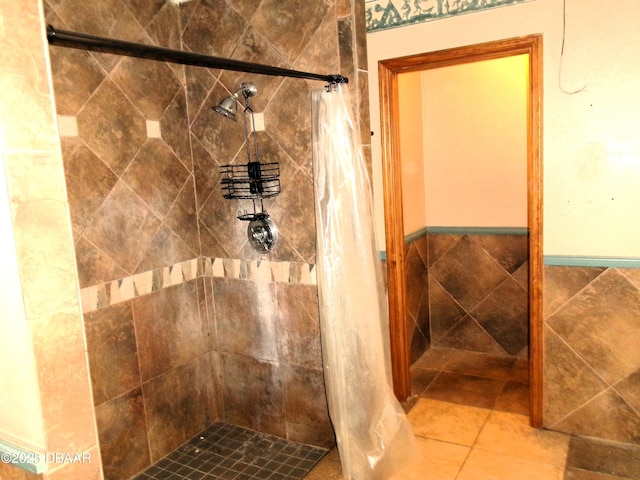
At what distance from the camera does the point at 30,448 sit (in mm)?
1077

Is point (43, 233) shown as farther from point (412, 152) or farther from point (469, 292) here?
point (469, 292)

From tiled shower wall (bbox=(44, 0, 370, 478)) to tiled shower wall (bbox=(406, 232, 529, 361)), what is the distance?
3.53 ft

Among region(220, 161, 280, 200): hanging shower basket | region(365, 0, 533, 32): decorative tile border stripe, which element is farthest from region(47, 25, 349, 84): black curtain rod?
region(365, 0, 533, 32): decorative tile border stripe

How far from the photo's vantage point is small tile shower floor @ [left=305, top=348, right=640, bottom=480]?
2.19 m

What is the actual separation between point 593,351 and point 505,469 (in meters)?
0.69

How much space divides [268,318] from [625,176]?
1.85 m

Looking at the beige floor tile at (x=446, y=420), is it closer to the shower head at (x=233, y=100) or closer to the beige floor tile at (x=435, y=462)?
the beige floor tile at (x=435, y=462)

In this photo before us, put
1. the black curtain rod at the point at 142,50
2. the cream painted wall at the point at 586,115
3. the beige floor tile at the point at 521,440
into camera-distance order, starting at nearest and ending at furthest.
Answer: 1. the black curtain rod at the point at 142,50
2. the cream painted wall at the point at 586,115
3. the beige floor tile at the point at 521,440

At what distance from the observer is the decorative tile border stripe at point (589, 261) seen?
2195 mm

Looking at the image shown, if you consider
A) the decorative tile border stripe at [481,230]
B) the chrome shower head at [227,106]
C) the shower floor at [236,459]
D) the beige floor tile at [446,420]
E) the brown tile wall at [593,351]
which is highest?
the chrome shower head at [227,106]

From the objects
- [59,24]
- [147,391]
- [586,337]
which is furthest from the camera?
[147,391]

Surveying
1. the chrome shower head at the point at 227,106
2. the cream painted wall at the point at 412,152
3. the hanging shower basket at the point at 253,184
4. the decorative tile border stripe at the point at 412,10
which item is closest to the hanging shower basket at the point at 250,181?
the hanging shower basket at the point at 253,184

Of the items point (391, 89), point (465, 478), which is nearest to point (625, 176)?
point (391, 89)

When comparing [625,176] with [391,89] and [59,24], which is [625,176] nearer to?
[391,89]
